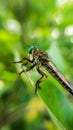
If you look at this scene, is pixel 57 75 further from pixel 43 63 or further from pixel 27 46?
pixel 27 46

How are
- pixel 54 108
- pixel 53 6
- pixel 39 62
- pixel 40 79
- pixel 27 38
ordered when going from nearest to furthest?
pixel 54 108
pixel 40 79
pixel 39 62
pixel 27 38
pixel 53 6

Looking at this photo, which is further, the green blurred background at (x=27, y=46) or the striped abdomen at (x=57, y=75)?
the green blurred background at (x=27, y=46)

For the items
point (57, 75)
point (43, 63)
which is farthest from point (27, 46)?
point (57, 75)

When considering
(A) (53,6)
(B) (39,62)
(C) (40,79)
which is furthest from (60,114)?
(A) (53,6)

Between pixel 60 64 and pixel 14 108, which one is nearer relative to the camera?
pixel 60 64

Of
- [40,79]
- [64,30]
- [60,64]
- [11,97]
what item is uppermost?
[64,30]

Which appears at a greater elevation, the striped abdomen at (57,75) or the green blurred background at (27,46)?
the green blurred background at (27,46)

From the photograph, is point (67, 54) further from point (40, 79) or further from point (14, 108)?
point (40, 79)

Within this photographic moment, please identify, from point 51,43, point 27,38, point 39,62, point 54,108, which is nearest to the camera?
point 54,108
